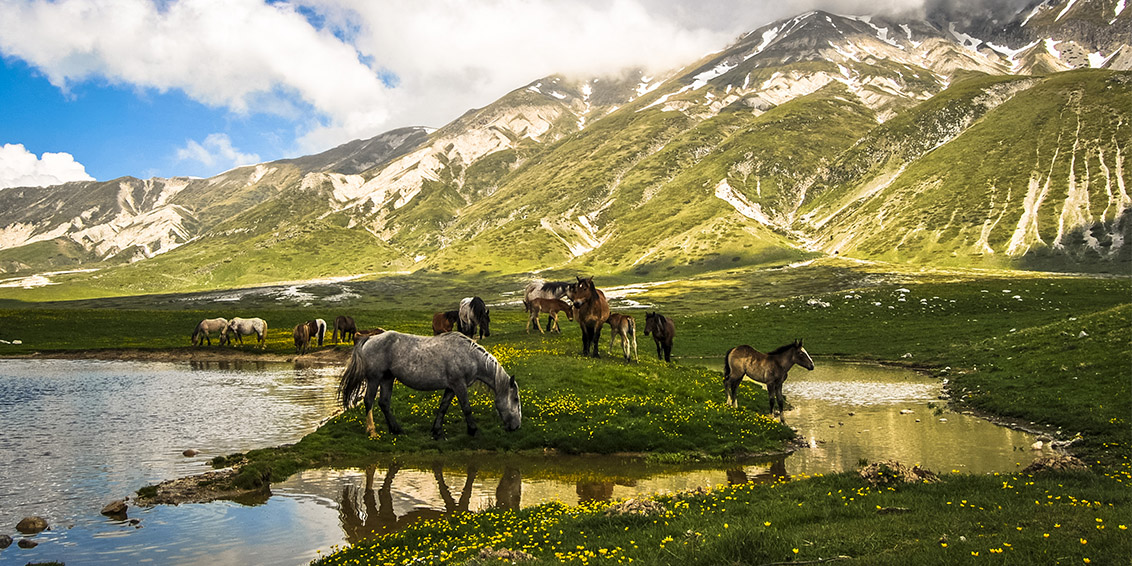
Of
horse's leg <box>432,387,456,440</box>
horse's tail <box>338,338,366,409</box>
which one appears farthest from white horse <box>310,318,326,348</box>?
horse's leg <box>432,387,456,440</box>

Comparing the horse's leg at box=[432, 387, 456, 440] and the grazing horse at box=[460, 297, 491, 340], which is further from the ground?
the grazing horse at box=[460, 297, 491, 340]

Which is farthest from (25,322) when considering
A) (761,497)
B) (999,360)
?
(999,360)

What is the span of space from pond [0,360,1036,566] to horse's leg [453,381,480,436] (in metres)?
1.64

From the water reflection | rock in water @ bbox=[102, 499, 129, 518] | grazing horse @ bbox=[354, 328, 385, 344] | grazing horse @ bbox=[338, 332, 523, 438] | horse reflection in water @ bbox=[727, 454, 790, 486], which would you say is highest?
grazing horse @ bbox=[354, 328, 385, 344]

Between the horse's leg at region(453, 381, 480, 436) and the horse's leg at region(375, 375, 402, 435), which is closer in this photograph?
the horse's leg at region(453, 381, 480, 436)

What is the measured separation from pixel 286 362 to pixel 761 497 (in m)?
55.9

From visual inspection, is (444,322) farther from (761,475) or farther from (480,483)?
(761,475)

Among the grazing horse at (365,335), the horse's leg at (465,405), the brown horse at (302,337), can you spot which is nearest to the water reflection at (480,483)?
the horse's leg at (465,405)

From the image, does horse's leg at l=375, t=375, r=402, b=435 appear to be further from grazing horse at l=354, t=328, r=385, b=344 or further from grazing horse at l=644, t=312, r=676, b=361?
grazing horse at l=644, t=312, r=676, b=361

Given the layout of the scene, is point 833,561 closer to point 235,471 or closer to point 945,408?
point 235,471

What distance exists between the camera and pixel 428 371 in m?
24.5

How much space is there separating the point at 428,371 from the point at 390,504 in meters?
6.72

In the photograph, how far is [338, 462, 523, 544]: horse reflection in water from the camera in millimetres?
16797

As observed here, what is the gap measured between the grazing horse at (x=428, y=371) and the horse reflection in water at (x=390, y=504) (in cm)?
331
